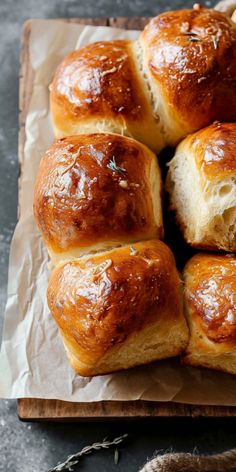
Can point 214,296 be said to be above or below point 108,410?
above

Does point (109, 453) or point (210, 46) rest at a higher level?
point (210, 46)

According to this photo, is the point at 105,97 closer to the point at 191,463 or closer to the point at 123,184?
the point at 123,184

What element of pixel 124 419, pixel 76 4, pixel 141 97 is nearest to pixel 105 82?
pixel 141 97

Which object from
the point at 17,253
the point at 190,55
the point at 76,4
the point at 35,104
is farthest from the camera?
the point at 76,4

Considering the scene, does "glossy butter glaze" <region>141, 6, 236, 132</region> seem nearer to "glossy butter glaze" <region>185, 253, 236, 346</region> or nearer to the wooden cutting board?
"glossy butter glaze" <region>185, 253, 236, 346</region>

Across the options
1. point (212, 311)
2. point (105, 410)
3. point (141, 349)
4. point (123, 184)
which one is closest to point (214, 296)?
point (212, 311)

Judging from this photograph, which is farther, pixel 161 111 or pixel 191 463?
pixel 161 111

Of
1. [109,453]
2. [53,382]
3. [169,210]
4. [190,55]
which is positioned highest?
[190,55]

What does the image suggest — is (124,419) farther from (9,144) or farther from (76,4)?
(76,4)
